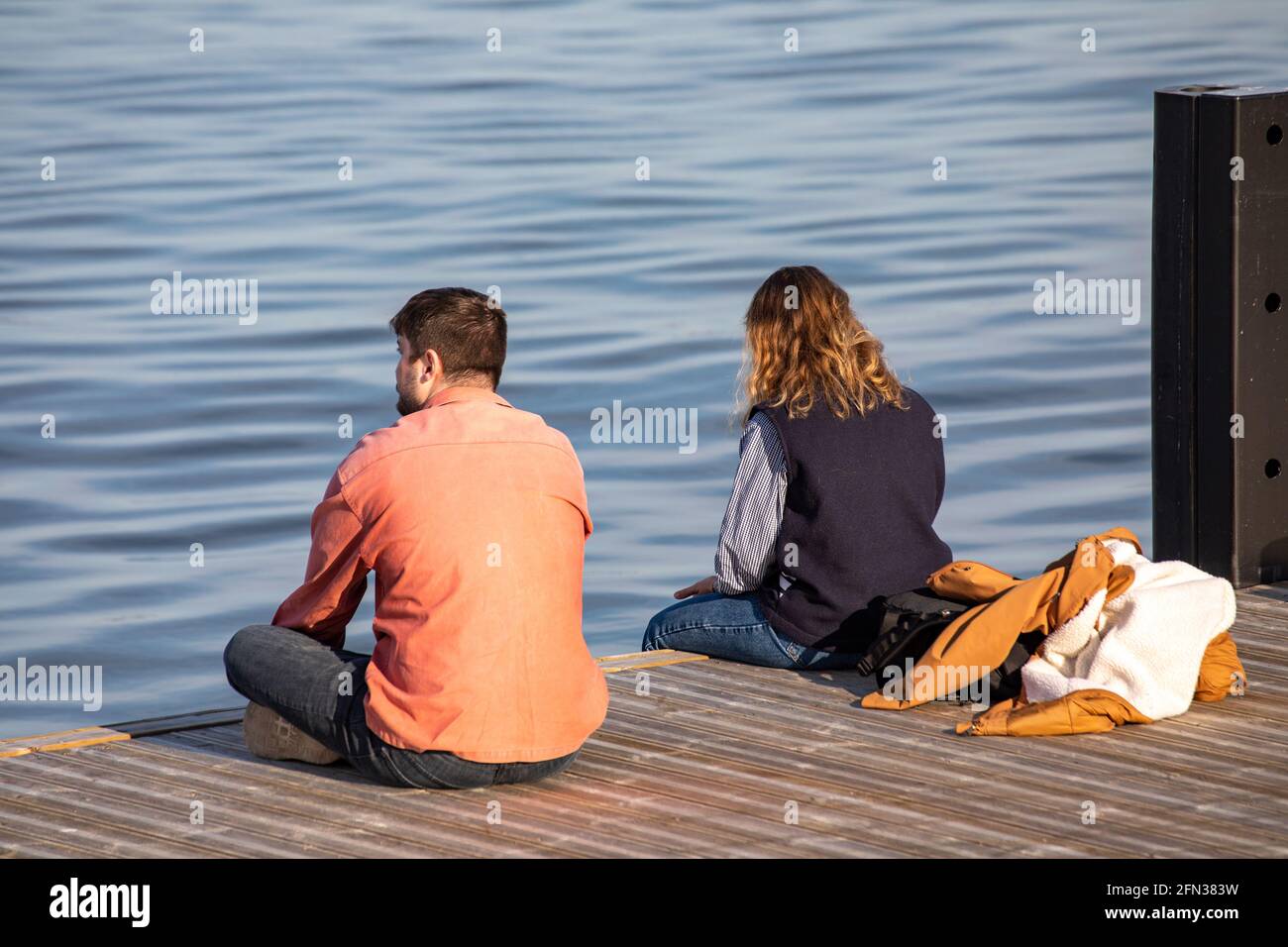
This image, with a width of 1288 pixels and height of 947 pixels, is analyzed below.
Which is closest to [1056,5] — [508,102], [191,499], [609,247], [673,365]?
[508,102]

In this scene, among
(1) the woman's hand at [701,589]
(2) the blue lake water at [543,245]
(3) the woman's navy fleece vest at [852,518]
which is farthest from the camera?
(2) the blue lake water at [543,245]

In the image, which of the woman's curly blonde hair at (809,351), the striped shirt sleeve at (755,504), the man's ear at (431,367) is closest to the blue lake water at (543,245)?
the striped shirt sleeve at (755,504)

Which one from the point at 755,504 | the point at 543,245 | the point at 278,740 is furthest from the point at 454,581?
the point at 543,245

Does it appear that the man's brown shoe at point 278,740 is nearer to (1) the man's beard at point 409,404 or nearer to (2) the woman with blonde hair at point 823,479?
(1) the man's beard at point 409,404

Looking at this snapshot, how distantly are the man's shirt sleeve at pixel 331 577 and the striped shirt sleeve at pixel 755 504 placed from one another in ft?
3.93

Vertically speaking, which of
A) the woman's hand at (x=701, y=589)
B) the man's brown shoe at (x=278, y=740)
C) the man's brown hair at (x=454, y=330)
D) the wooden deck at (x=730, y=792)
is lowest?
the wooden deck at (x=730, y=792)

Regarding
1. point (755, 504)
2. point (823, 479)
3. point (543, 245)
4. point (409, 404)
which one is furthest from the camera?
point (543, 245)

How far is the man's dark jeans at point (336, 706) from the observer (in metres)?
4.70

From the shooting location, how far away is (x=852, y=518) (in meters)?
5.58

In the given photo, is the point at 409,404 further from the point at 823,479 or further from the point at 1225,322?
the point at 1225,322

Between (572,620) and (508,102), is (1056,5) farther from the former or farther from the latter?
(572,620)

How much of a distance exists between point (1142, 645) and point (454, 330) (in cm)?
192

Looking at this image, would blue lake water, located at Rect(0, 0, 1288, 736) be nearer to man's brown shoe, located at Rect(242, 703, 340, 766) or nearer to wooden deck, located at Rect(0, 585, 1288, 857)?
wooden deck, located at Rect(0, 585, 1288, 857)

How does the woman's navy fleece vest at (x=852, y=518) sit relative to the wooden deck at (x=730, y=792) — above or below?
above
